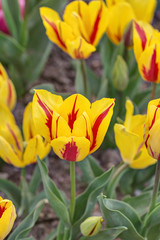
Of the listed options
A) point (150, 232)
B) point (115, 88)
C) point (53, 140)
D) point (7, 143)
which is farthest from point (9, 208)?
point (115, 88)

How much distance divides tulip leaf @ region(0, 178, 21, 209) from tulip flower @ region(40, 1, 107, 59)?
37cm

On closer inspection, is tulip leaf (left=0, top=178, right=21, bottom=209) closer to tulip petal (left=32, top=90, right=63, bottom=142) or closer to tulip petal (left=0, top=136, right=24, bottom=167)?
tulip petal (left=0, top=136, right=24, bottom=167)

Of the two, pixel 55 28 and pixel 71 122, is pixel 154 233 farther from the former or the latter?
pixel 55 28

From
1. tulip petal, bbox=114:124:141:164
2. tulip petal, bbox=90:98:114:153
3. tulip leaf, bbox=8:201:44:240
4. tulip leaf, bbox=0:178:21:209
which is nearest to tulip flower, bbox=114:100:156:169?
tulip petal, bbox=114:124:141:164

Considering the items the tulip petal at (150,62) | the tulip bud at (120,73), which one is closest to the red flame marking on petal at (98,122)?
the tulip petal at (150,62)

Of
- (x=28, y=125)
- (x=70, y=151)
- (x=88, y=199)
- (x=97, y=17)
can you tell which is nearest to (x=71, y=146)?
(x=70, y=151)

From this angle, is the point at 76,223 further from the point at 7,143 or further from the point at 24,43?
the point at 24,43

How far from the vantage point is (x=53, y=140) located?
833 mm

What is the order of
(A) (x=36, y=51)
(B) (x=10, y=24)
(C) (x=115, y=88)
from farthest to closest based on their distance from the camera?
(A) (x=36, y=51), (B) (x=10, y=24), (C) (x=115, y=88)

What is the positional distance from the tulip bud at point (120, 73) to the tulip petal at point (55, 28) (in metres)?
0.17

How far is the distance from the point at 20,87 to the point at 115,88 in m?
0.41

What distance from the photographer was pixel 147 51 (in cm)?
100

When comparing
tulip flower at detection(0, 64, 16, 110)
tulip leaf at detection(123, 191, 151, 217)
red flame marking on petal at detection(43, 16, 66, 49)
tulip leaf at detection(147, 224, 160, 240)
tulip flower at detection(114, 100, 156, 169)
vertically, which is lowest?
tulip leaf at detection(147, 224, 160, 240)

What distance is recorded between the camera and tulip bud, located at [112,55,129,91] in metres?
1.26
